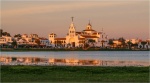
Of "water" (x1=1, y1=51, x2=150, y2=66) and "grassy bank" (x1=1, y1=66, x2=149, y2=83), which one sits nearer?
"grassy bank" (x1=1, y1=66, x2=149, y2=83)

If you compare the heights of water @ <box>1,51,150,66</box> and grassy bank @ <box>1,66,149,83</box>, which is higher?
grassy bank @ <box>1,66,149,83</box>

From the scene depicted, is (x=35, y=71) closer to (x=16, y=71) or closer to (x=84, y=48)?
(x=16, y=71)

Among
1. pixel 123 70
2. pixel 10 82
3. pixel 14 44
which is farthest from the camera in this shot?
pixel 14 44

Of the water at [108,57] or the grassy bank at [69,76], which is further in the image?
the water at [108,57]

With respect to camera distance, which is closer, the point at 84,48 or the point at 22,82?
the point at 22,82

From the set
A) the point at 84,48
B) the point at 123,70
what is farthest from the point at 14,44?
the point at 123,70

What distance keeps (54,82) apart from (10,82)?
2.15 m

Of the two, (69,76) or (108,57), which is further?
(108,57)

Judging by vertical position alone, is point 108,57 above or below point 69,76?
below

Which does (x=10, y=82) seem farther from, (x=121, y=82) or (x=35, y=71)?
(x=35, y=71)

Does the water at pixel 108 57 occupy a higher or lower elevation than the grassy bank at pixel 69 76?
lower

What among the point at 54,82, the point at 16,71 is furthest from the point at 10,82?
the point at 16,71

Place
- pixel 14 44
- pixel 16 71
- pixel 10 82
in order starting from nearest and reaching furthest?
1. pixel 10 82
2. pixel 16 71
3. pixel 14 44

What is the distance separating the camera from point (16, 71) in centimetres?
2858
